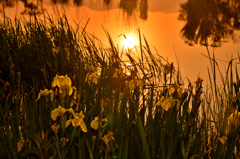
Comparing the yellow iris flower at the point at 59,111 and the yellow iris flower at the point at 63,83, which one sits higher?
the yellow iris flower at the point at 63,83

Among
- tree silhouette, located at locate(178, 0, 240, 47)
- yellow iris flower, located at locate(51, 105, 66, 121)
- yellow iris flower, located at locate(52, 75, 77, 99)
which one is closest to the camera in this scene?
yellow iris flower, located at locate(51, 105, 66, 121)

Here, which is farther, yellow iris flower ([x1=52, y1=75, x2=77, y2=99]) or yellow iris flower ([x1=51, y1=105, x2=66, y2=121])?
yellow iris flower ([x1=52, y1=75, x2=77, y2=99])

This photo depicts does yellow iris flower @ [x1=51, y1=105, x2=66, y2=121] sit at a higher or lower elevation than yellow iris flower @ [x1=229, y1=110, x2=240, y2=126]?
higher

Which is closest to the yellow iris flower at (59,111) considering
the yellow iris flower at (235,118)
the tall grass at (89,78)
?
the tall grass at (89,78)

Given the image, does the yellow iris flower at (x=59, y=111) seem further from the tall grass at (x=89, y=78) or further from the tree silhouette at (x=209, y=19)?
the tree silhouette at (x=209, y=19)

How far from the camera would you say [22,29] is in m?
3.21

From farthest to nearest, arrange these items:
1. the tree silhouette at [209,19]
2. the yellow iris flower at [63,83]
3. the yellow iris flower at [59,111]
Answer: the tree silhouette at [209,19]
the yellow iris flower at [63,83]
the yellow iris flower at [59,111]

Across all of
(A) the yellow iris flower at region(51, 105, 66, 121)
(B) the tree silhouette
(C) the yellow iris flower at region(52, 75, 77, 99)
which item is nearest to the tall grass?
(C) the yellow iris flower at region(52, 75, 77, 99)

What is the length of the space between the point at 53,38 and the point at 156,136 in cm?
211

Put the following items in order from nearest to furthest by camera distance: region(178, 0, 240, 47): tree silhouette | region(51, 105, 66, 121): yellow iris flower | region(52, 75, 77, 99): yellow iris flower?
region(51, 105, 66, 121): yellow iris flower → region(52, 75, 77, 99): yellow iris flower → region(178, 0, 240, 47): tree silhouette

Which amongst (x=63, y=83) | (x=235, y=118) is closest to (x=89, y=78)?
(x=63, y=83)

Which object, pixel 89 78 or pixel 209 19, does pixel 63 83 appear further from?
pixel 209 19

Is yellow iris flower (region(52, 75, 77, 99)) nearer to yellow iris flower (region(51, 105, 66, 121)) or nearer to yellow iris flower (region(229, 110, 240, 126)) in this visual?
yellow iris flower (region(51, 105, 66, 121))

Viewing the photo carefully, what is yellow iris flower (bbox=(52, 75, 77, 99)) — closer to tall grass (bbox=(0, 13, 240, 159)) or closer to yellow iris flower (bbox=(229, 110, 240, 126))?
tall grass (bbox=(0, 13, 240, 159))
